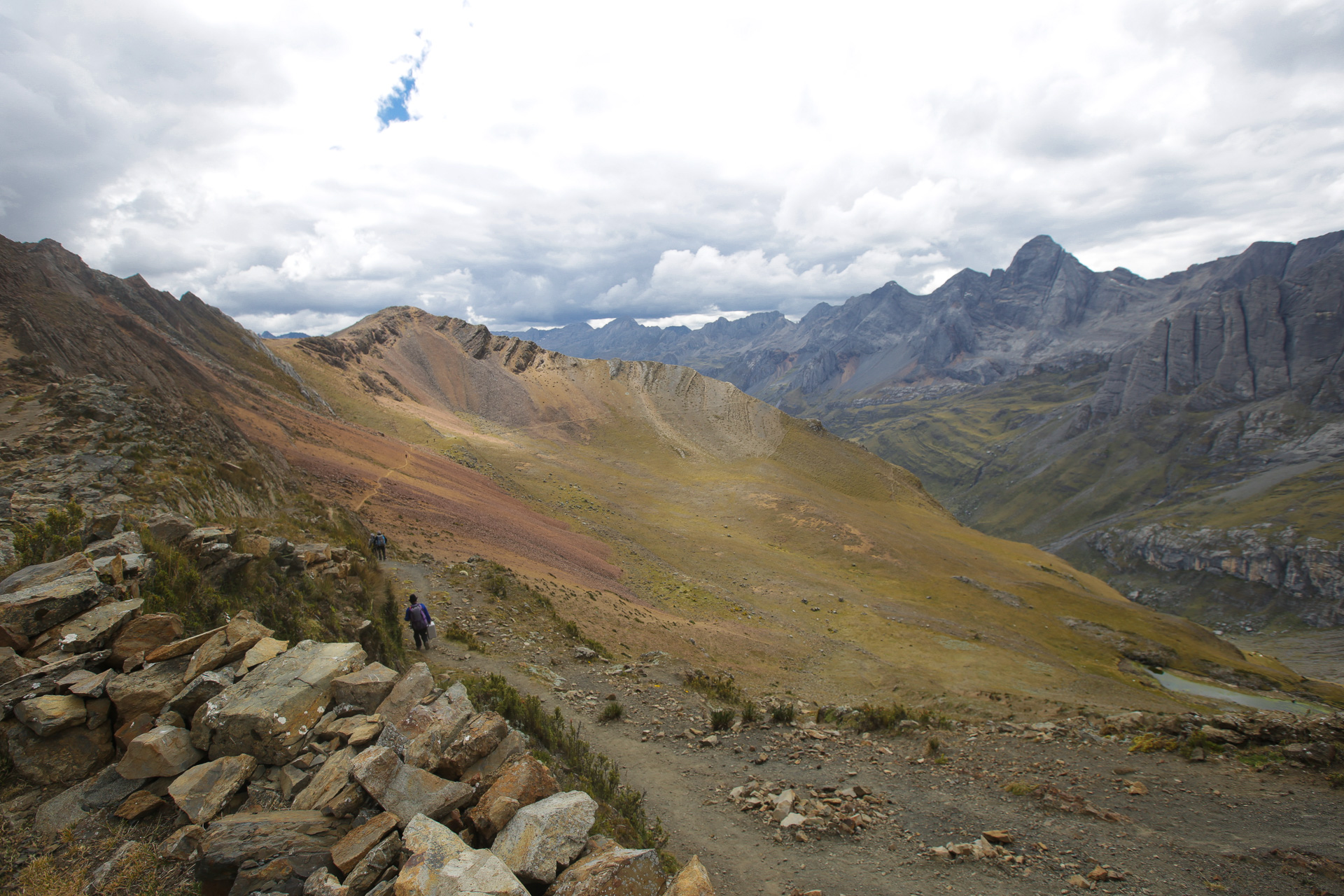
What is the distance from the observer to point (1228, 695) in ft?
157

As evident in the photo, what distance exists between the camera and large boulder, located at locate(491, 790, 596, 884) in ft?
20.2

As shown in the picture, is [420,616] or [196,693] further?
[420,616]

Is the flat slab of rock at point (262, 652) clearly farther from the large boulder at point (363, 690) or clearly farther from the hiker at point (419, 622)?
the hiker at point (419, 622)

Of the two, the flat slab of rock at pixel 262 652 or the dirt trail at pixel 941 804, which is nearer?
the flat slab of rock at pixel 262 652

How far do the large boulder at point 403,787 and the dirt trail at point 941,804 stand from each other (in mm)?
5881

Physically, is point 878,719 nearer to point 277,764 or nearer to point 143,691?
point 277,764

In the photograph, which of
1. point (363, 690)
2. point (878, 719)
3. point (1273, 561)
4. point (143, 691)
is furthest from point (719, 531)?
point (1273, 561)

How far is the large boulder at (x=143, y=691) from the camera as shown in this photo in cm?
686

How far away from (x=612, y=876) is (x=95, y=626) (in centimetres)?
783

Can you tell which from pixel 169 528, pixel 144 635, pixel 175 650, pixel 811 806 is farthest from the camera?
pixel 811 806

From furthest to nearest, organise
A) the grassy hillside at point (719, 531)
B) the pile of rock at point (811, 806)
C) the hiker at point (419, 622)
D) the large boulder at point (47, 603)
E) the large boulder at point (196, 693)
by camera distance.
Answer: the grassy hillside at point (719, 531)
the hiker at point (419, 622)
the pile of rock at point (811, 806)
the large boulder at point (47, 603)
the large boulder at point (196, 693)

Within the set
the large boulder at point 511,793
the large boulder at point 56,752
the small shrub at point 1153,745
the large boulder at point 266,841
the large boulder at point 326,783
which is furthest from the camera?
the small shrub at point 1153,745

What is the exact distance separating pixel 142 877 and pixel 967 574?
67111 millimetres

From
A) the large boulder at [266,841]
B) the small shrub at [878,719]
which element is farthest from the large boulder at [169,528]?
the small shrub at [878,719]
